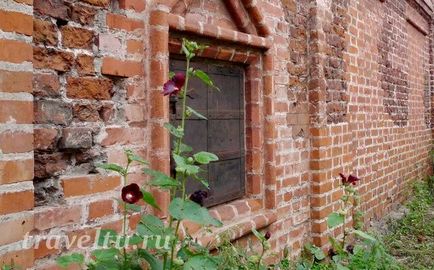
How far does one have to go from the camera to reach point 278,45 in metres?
3.82

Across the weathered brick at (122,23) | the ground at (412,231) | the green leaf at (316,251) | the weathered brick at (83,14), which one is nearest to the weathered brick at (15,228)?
the weathered brick at (83,14)

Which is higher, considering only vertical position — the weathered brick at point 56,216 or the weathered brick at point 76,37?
the weathered brick at point 76,37

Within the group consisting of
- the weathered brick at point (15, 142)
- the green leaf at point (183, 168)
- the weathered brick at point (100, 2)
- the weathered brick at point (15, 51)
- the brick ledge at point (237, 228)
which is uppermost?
the weathered brick at point (100, 2)

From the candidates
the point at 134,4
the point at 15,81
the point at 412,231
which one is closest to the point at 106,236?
the point at 15,81

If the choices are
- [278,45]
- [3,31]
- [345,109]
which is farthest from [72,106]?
[345,109]

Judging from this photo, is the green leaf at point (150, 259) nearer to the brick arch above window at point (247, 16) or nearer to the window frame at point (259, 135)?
the window frame at point (259, 135)

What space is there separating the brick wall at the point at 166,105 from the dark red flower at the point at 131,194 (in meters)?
0.36

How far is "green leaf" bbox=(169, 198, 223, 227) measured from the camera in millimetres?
1806

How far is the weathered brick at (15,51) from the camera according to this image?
5.58 ft

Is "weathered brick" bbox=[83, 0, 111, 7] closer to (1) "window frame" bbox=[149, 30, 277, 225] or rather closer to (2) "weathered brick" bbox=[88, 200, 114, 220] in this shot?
(2) "weathered brick" bbox=[88, 200, 114, 220]

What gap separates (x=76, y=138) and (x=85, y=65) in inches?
13.7

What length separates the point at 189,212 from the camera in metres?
1.83

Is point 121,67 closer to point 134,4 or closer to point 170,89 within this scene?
point 134,4

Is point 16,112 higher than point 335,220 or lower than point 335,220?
higher
